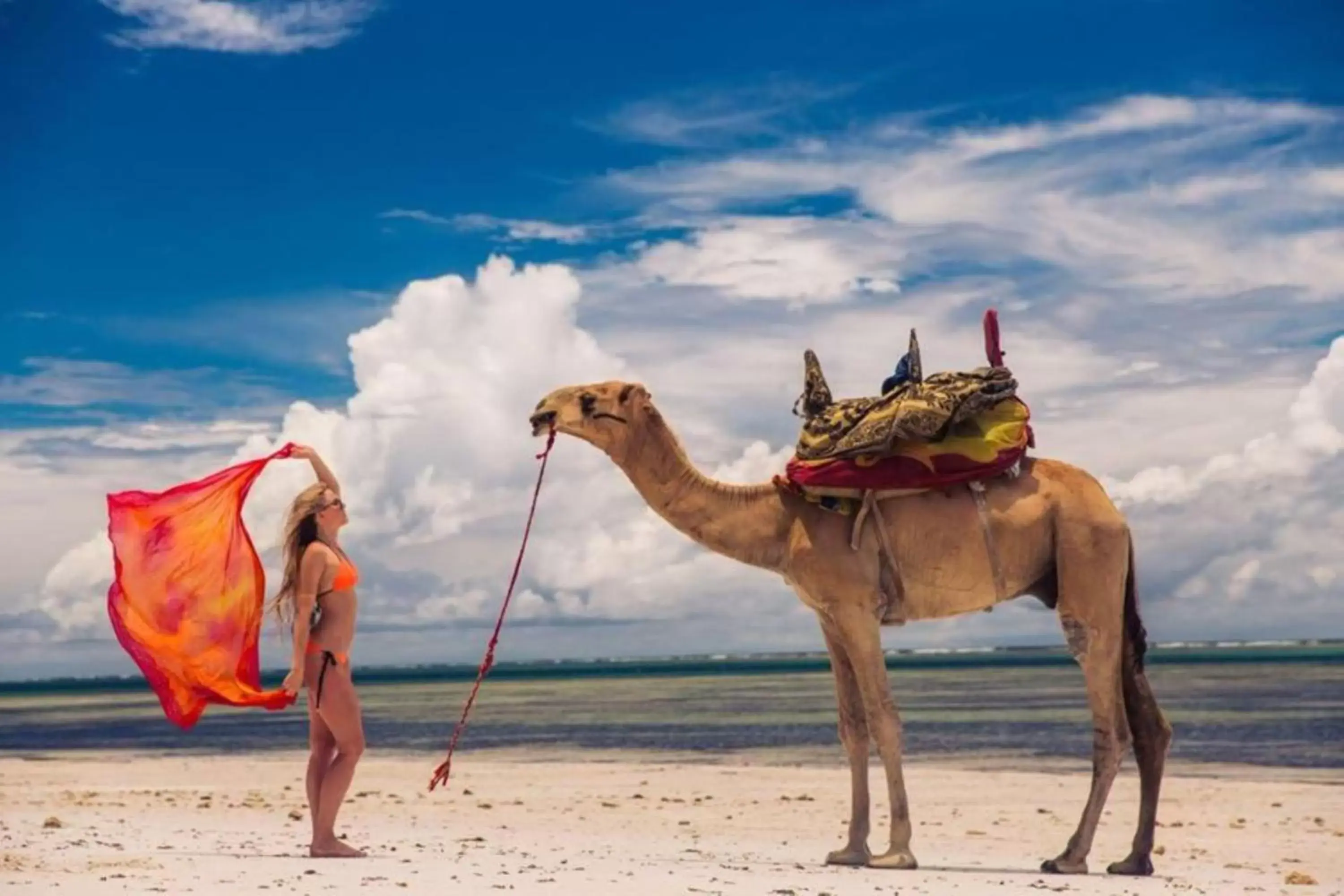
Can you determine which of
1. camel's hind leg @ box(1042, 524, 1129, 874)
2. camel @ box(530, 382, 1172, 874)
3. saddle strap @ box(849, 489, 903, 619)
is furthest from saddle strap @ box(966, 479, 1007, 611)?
saddle strap @ box(849, 489, 903, 619)

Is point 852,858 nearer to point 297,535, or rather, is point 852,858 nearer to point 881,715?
point 881,715

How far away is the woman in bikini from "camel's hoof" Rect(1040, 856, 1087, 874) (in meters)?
4.56

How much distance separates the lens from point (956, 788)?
61.0ft

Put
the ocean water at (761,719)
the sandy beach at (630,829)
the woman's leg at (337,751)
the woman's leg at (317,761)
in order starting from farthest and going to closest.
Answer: the ocean water at (761,719), the woman's leg at (317,761), the woman's leg at (337,751), the sandy beach at (630,829)

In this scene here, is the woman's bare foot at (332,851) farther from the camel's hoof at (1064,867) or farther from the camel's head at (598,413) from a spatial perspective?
the camel's hoof at (1064,867)

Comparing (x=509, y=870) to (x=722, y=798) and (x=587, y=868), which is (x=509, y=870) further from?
(x=722, y=798)

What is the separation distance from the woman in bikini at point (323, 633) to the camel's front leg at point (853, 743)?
326 centimetres

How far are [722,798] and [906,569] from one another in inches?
271

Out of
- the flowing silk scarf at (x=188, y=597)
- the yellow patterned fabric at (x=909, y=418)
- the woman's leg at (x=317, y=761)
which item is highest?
the yellow patterned fabric at (x=909, y=418)

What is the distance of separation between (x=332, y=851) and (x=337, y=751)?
0.61 meters

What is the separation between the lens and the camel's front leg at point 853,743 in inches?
444

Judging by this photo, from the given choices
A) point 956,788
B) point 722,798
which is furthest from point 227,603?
point 956,788

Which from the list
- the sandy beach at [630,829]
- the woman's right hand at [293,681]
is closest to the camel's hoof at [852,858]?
the sandy beach at [630,829]

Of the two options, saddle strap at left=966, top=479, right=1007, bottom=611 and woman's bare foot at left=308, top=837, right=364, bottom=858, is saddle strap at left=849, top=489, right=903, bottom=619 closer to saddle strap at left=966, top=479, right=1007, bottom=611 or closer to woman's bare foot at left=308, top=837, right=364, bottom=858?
saddle strap at left=966, top=479, right=1007, bottom=611
